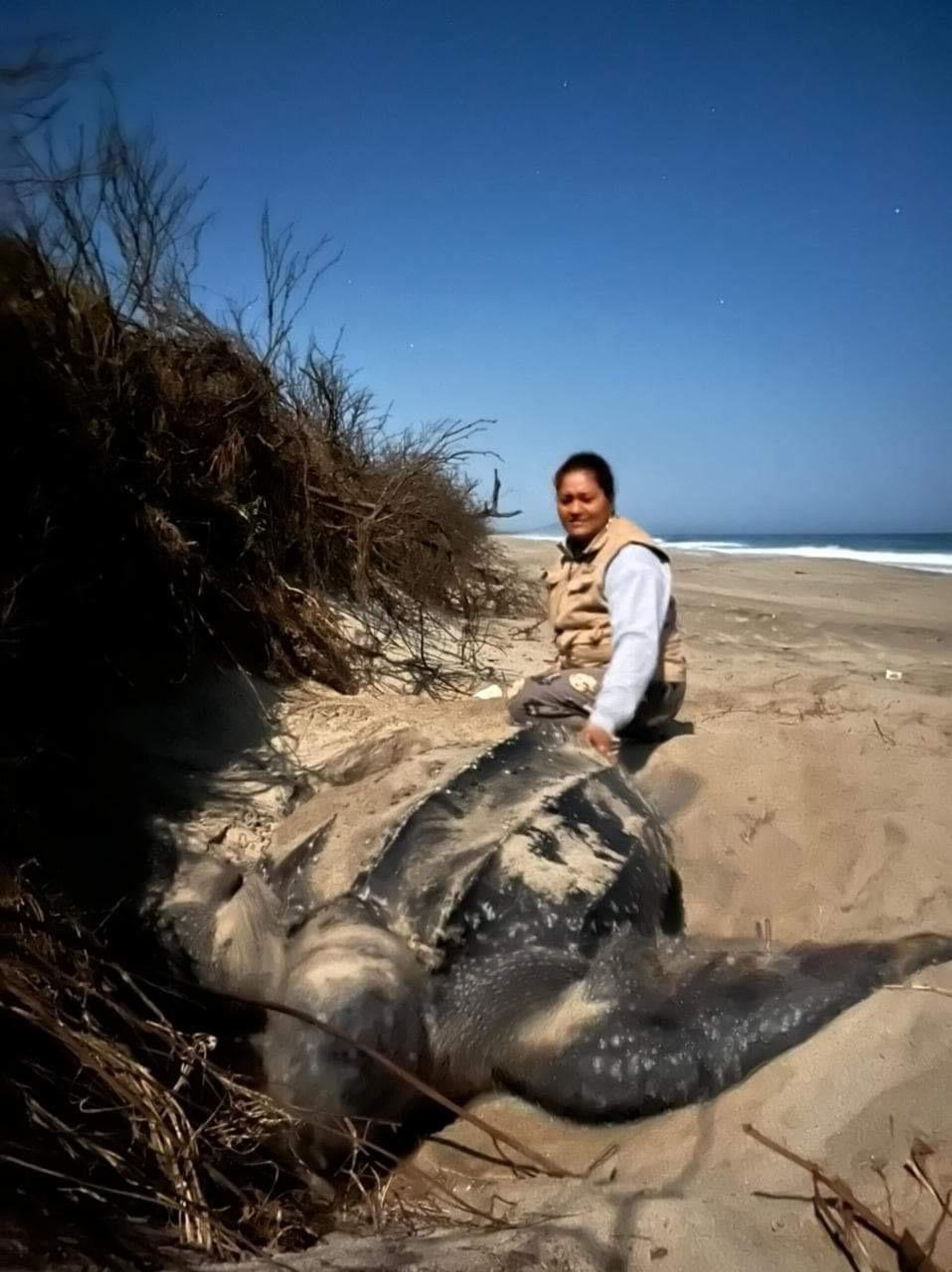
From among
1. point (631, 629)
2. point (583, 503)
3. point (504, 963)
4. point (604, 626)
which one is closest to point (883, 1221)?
point (504, 963)

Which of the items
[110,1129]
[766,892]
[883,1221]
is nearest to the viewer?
[883,1221]

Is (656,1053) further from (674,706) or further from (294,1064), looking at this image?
(674,706)

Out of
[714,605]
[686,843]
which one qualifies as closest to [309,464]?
[686,843]

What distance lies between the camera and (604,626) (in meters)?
3.38

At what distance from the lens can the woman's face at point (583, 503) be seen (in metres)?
3.25

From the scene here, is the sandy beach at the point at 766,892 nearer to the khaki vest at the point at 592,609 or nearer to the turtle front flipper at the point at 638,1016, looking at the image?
the turtle front flipper at the point at 638,1016

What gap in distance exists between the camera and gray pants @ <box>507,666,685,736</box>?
334cm

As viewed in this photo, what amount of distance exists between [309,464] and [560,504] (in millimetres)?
1790

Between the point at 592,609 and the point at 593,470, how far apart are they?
0.55m

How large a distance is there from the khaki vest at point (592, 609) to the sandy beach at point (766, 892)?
0.37 m

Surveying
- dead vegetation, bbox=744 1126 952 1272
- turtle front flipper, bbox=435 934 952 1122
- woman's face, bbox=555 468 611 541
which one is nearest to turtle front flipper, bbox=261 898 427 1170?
turtle front flipper, bbox=435 934 952 1122

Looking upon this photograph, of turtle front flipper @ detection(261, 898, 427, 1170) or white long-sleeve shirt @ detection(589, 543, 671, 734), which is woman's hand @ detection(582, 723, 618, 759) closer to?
white long-sleeve shirt @ detection(589, 543, 671, 734)

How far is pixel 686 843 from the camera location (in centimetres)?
292

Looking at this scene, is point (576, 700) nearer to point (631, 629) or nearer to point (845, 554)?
point (631, 629)
